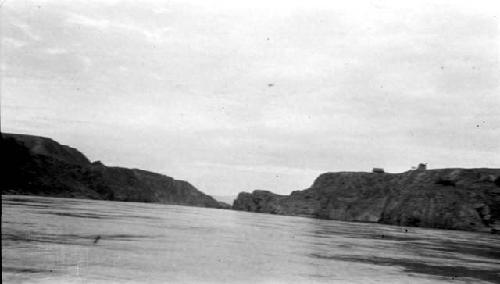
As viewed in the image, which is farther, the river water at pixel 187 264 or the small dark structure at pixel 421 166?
the small dark structure at pixel 421 166

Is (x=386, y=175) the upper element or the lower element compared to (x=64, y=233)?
upper

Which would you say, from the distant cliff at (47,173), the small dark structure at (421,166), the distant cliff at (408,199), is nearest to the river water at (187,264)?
the distant cliff at (408,199)

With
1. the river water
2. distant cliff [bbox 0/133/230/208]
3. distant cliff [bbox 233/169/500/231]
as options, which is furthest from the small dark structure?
the river water

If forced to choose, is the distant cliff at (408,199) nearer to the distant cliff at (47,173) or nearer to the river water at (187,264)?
the distant cliff at (47,173)

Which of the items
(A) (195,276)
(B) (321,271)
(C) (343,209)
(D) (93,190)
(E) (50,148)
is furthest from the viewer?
(E) (50,148)

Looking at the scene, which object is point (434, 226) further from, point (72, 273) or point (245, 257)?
point (72, 273)

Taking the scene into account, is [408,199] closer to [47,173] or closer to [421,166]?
[421,166]

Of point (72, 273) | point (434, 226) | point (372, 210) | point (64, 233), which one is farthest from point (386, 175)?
point (72, 273)

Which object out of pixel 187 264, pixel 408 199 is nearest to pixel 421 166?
pixel 408 199
